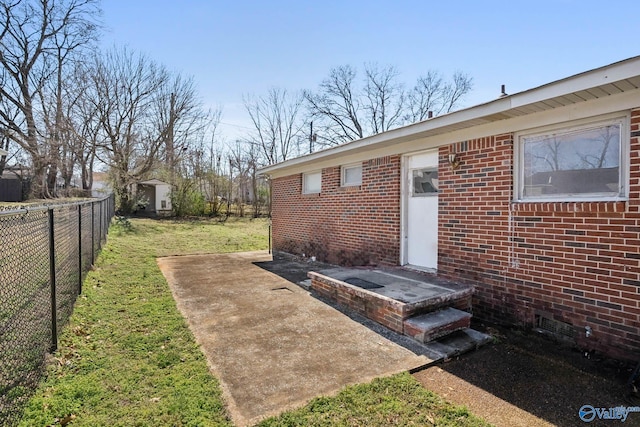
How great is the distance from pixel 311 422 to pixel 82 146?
22.1m

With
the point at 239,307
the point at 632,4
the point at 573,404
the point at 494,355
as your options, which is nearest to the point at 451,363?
the point at 494,355

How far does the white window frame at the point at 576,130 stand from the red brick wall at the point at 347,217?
2.11 metres

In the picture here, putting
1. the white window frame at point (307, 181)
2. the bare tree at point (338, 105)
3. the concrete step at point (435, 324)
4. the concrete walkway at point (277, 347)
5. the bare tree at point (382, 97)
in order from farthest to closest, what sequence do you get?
the bare tree at point (338, 105)
the bare tree at point (382, 97)
the white window frame at point (307, 181)
the concrete step at point (435, 324)
the concrete walkway at point (277, 347)

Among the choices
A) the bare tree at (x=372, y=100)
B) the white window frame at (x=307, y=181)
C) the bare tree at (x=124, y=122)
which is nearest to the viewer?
the white window frame at (x=307, y=181)

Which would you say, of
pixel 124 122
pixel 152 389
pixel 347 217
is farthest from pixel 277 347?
pixel 124 122

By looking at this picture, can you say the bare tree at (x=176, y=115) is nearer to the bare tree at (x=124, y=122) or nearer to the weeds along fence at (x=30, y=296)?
the bare tree at (x=124, y=122)

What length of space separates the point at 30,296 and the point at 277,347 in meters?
3.08

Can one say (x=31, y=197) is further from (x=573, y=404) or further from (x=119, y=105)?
(x=573, y=404)

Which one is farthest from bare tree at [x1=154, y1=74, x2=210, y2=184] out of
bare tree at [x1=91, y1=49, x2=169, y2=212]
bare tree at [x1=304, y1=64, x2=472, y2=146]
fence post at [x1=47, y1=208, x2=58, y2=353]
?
fence post at [x1=47, y1=208, x2=58, y2=353]

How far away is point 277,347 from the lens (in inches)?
138

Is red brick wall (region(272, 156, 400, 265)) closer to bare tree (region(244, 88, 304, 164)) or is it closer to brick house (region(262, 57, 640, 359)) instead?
brick house (region(262, 57, 640, 359))

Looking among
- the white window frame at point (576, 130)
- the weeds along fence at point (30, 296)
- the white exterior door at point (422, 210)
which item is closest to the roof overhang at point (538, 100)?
the white window frame at point (576, 130)

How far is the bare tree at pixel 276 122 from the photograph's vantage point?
3011 centimetres

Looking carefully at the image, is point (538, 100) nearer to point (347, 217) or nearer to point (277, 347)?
point (277, 347)
